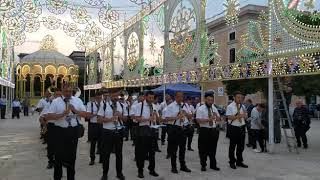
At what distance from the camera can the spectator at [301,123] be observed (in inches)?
591

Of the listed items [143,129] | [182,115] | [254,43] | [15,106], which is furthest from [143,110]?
[15,106]

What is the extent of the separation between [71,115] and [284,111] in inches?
347

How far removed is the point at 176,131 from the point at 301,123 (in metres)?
6.64

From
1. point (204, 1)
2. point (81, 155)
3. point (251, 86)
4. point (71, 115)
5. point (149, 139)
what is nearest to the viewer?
point (71, 115)

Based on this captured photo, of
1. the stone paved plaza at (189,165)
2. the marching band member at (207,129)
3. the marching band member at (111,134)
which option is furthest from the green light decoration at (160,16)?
the marching band member at (111,134)

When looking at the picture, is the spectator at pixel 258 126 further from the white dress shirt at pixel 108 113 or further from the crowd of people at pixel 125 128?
the white dress shirt at pixel 108 113

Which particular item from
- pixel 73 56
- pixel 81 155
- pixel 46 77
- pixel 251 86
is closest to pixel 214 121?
pixel 81 155

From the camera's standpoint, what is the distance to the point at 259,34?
14367mm

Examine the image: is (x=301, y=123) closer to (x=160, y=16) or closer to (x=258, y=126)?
(x=258, y=126)

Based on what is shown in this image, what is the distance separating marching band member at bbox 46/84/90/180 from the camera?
759cm

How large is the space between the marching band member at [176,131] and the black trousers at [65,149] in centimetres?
286

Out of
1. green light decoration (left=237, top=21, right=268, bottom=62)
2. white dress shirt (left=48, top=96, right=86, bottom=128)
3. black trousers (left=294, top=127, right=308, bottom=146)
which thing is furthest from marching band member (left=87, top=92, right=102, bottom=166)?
black trousers (left=294, top=127, right=308, bottom=146)

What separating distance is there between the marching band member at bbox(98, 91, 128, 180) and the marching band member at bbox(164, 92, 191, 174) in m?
1.32

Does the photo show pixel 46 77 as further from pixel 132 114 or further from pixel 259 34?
pixel 132 114
